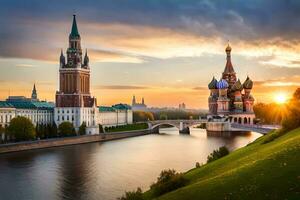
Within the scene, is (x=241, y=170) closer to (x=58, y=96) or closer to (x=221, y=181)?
(x=221, y=181)

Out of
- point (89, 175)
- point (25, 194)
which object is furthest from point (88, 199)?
point (89, 175)

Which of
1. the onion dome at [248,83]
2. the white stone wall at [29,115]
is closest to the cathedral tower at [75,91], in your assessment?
the white stone wall at [29,115]

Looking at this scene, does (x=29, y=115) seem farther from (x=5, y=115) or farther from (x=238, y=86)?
(x=238, y=86)

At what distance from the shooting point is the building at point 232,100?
342ft

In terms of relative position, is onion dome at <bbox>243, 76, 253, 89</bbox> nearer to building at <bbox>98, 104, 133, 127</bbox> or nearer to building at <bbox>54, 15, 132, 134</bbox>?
building at <bbox>98, 104, 133, 127</bbox>

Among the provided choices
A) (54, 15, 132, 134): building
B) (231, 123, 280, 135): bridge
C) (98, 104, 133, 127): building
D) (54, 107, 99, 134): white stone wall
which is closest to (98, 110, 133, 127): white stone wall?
(98, 104, 133, 127): building

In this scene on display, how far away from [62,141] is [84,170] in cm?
2326

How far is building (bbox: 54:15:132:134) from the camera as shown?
3137 inches

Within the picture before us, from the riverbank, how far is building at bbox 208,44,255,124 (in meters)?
26.5

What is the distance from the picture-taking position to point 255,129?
69125 millimetres

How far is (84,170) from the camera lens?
3841 cm

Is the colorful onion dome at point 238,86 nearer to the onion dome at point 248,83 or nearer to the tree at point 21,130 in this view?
the onion dome at point 248,83

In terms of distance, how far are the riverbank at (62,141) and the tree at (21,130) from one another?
2969 millimetres

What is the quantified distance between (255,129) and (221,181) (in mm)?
55896
